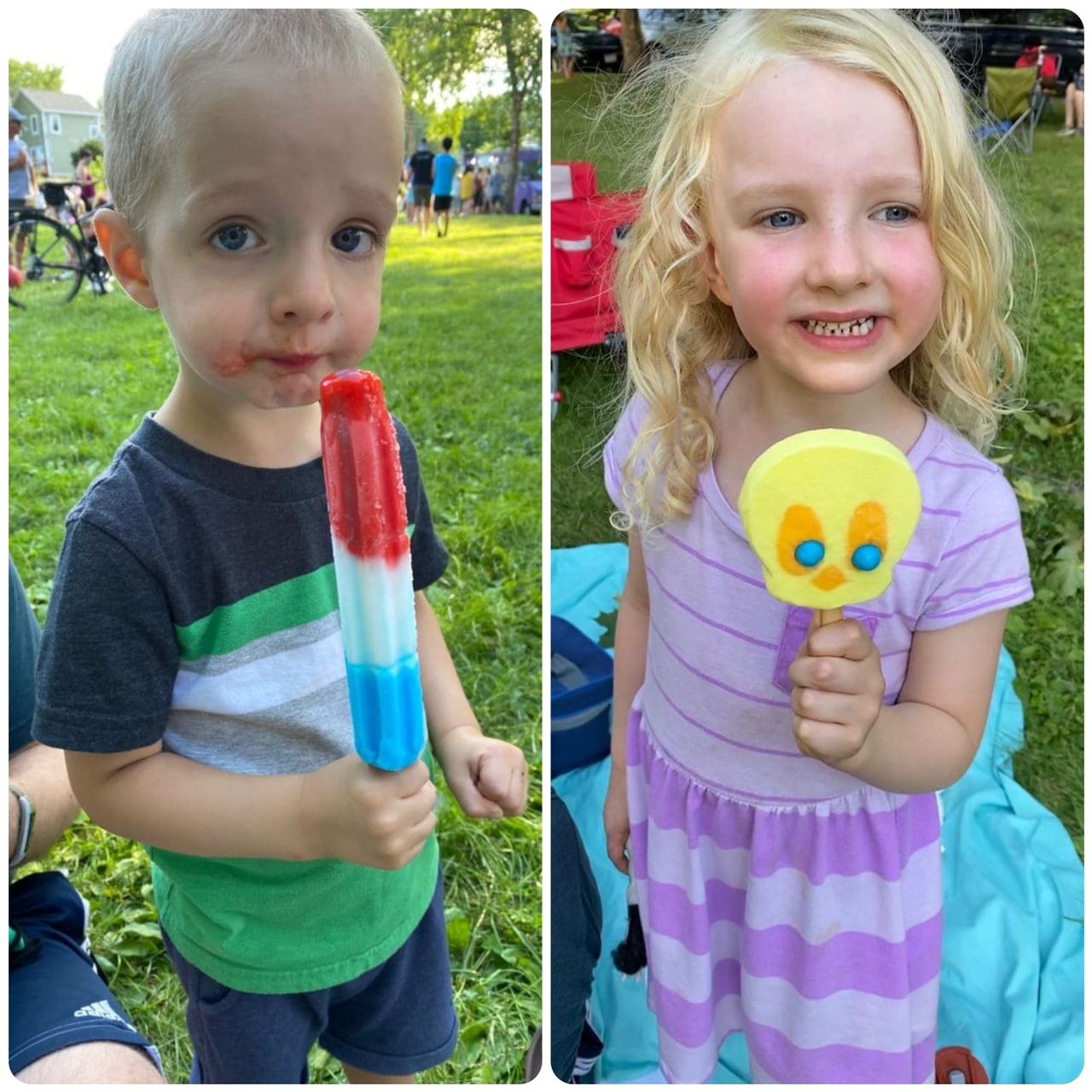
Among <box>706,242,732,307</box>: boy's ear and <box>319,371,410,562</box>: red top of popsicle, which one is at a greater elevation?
<box>706,242,732,307</box>: boy's ear

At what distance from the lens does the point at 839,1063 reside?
4.56 ft

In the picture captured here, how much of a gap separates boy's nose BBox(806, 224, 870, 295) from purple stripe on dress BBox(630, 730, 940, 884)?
0.69 metres

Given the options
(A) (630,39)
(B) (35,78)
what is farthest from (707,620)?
(B) (35,78)

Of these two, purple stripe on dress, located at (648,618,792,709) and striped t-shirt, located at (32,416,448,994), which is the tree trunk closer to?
striped t-shirt, located at (32,416,448,994)

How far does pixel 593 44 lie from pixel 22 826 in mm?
1665

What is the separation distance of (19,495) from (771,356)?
246 centimetres

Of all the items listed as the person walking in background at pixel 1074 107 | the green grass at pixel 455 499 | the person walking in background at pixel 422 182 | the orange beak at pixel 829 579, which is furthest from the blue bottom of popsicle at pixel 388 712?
the person walking in background at pixel 1074 107

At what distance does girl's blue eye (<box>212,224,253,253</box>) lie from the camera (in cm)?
92

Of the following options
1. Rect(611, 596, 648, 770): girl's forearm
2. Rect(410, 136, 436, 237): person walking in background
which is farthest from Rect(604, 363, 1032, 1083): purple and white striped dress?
Rect(410, 136, 436, 237): person walking in background

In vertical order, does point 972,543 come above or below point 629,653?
above

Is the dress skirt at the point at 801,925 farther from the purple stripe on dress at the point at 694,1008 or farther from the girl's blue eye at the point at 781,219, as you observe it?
the girl's blue eye at the point at 781,219

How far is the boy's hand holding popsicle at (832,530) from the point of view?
0.94 meters

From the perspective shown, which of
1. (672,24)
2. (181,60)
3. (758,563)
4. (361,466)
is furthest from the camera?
(672,24)

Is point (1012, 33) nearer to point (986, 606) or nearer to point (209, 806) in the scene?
point (986, 606)
